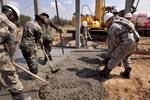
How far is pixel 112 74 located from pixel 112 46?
93 centimetres

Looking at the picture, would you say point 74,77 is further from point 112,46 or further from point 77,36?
point 77,36

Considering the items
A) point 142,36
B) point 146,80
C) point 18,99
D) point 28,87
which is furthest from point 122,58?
point 142,36

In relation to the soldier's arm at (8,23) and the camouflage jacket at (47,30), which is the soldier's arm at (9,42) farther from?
the camouflage jacket at (47,30)

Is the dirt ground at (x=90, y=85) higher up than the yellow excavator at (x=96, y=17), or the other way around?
the yellow excavator at (x=96, y=17)

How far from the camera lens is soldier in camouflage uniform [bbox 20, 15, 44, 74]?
6.15 m

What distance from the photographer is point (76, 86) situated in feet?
18.5

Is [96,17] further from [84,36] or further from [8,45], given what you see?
[8,45]

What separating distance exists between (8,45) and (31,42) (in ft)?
6.20

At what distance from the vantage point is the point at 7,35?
423 centimetres

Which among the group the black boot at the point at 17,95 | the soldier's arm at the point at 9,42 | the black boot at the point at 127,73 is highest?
the soldier's arm at the point at 9,42

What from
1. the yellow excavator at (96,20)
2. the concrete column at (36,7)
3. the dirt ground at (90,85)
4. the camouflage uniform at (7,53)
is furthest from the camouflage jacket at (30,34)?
the yellow excavator at (96,20)

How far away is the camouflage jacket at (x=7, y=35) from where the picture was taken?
420cm

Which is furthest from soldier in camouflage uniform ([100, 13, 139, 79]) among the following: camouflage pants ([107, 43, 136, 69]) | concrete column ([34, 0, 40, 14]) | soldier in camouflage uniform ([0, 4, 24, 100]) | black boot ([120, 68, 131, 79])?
concrete column ([34, 0, 40, 14])

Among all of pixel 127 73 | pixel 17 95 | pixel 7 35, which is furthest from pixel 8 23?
pixel 127 73
